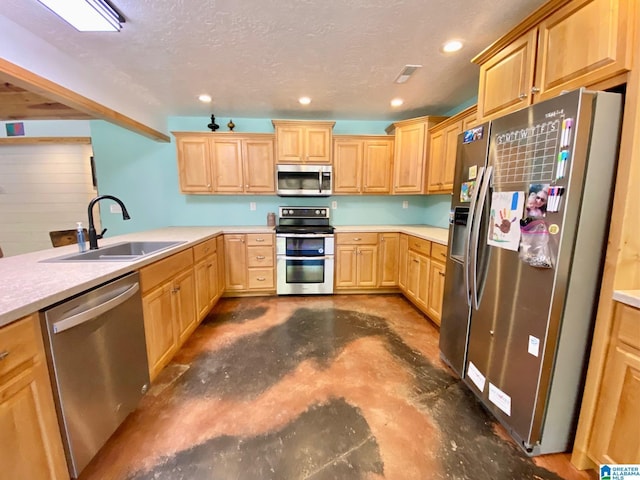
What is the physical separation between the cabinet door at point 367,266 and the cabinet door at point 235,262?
5.02ft

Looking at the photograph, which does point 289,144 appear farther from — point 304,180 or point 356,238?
point 356,238

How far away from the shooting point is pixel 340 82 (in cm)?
264

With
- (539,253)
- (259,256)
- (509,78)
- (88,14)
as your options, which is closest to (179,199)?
(259,256)

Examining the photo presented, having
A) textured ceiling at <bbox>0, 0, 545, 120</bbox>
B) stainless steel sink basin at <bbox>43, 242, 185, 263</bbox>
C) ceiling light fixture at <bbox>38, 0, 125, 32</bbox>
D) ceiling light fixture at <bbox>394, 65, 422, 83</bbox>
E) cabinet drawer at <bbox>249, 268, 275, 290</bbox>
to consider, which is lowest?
cabinet drawer at <bbox>249, 268, 275, 290</bbox>

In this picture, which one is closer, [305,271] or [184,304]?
[184,304]

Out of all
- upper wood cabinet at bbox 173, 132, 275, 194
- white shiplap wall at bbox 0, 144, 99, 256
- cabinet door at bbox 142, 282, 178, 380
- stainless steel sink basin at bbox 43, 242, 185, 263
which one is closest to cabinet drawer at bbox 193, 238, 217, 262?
stainless steel sink basin at bbox 43, 242, 185, 263

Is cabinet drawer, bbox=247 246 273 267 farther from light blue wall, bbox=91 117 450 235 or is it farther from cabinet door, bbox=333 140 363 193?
cabinet door, bbox=333 140 363 193

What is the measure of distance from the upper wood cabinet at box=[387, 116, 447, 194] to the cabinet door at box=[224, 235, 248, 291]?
2263 millimetres

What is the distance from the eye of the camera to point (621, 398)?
3.58ft

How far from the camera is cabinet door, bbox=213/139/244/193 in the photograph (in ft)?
11.4

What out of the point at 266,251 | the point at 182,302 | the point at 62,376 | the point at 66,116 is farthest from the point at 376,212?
the point at 66,116

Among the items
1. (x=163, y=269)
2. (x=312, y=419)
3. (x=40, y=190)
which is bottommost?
(x=312, y=419)

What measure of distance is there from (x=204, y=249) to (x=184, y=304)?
673 millimetres

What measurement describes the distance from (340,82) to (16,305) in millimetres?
2813
